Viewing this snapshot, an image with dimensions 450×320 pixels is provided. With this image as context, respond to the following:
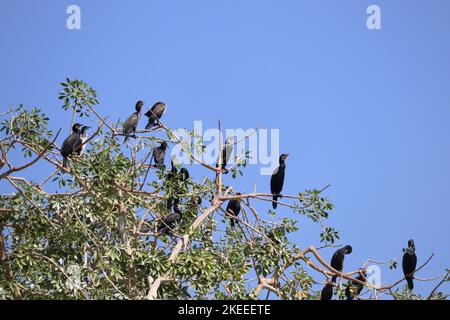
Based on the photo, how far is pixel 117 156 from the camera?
11812 millimetres

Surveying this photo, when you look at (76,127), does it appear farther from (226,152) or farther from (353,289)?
(353,289)

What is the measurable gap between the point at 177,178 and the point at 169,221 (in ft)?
1.90

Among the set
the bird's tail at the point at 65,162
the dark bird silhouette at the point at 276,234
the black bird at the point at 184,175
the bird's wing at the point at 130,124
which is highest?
the bird's wing at the point at 130,124

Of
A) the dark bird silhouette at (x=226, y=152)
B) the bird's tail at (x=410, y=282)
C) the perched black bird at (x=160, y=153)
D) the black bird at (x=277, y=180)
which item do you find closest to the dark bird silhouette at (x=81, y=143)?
the perched black bird at (x=160, y=153)

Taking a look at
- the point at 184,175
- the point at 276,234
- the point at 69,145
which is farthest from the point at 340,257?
the point at 69,145

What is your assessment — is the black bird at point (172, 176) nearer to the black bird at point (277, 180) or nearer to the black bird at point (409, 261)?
the black bird at point (277, 180)

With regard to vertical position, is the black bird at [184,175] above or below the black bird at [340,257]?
above

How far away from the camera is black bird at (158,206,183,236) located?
39.4 ft

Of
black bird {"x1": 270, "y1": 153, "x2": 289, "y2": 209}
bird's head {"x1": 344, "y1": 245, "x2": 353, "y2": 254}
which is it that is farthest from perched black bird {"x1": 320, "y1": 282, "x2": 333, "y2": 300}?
black bird {"x1": 270, "y1": 153, "x2": 289, "y2": 209}

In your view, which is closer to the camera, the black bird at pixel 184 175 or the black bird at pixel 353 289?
the black bird at pixel 353 289

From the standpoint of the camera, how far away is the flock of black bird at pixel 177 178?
1163cm

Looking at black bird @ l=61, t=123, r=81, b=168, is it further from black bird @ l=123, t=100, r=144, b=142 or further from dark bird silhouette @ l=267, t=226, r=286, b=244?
dark bird silhouette @ l=267, t=226, r=286, b=244
